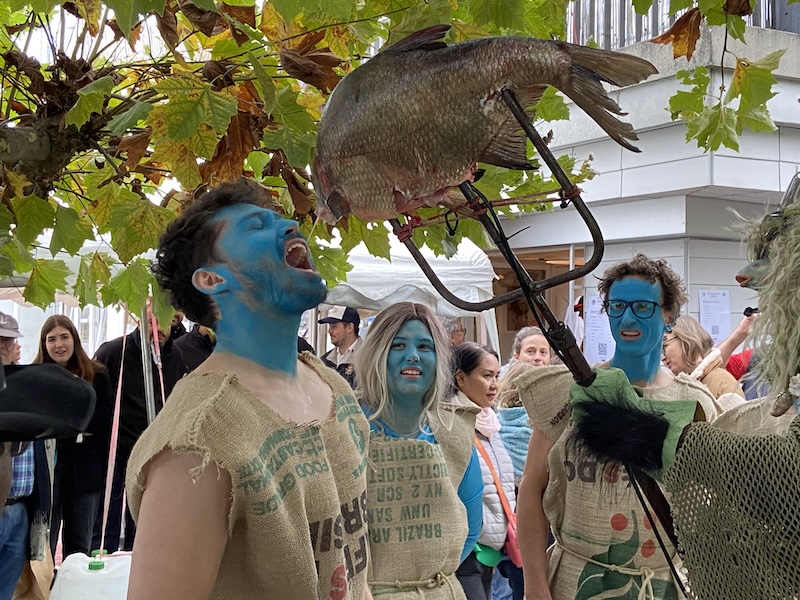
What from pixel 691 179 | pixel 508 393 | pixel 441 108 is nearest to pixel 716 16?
pixel 441 108

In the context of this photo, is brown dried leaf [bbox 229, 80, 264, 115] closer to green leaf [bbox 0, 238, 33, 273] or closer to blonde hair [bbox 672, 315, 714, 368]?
green leaf [bbox 0, 238, 33, 273]

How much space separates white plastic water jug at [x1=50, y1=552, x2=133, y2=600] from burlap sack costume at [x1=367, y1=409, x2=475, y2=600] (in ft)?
2.62

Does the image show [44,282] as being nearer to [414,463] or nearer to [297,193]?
[297,193]

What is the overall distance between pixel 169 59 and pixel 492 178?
0.86m

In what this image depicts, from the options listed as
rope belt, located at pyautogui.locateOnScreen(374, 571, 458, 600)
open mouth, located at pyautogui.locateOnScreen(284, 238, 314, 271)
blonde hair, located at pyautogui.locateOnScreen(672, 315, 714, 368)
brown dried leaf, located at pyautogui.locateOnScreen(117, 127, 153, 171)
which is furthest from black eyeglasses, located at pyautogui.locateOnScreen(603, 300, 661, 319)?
blonde hair, located at pyautogui.locateOnScreen(672, 315, 714, 368)

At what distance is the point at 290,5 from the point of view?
1344mm

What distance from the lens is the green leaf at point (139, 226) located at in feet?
6.64

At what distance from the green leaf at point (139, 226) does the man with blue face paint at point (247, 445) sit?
0.20 metres

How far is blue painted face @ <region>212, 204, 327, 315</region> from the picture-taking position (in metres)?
1.69

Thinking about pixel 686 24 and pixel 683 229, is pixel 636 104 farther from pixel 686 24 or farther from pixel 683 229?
pixel 686 24

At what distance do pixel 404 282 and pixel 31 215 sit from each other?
4.07 meters

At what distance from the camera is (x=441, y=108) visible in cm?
126

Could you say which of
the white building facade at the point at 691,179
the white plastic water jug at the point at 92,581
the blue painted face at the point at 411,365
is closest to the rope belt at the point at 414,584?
the blue painted face at the point at 411,365

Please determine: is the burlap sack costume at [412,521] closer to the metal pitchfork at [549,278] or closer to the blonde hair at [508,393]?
the metal pitchfork at [549,278]
